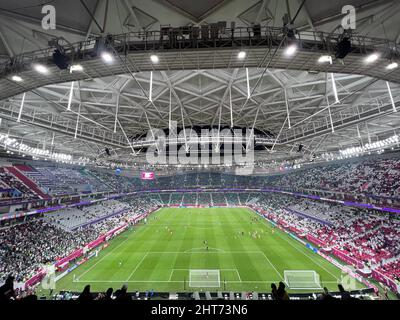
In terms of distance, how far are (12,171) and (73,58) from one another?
4396 centimetres

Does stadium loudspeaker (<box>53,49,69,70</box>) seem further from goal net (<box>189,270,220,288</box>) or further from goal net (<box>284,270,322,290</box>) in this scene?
goal net (<box>284,270,322,290</box>)

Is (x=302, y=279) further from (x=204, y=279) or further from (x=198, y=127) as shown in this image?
(x=198, y=127)

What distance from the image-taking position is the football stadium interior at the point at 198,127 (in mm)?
11133

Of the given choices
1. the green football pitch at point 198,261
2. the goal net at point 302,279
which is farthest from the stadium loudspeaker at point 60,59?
the goal net at point 302,279

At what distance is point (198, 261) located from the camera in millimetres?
26406

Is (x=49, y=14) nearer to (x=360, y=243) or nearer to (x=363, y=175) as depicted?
(x=360, y=243)

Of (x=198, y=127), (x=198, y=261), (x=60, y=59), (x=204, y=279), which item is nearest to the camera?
(x=60, y=59)

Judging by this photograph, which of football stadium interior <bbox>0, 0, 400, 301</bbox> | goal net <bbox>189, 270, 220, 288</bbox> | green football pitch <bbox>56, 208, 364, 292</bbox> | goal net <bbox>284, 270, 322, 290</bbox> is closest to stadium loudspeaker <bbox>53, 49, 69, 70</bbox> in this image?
football stadium interior <bbox>0, 0, 400, 301</bbox>

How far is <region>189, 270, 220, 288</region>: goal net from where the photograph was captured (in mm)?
20203

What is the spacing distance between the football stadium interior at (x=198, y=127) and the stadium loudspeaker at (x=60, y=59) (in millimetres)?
56

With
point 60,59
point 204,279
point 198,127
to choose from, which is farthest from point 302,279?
point 198,127

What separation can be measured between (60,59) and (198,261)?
24921 millimetres
